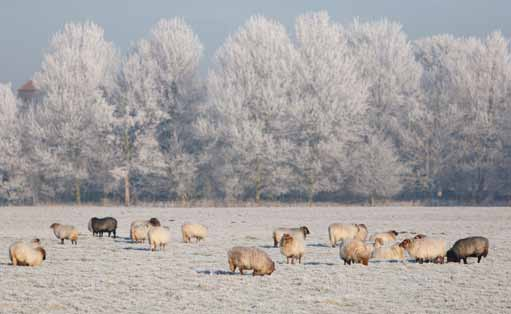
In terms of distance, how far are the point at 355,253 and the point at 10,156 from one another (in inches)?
1799

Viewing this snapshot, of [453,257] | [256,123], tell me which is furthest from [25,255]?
[256,123]

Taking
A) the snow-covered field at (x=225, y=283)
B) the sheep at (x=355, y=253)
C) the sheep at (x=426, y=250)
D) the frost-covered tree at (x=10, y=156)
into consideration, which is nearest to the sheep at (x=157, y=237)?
the snow-covered field at (x=225, y=283)

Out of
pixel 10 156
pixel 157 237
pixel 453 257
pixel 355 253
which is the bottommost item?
pixel 453 257

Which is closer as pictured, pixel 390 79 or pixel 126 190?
pixel 126 190

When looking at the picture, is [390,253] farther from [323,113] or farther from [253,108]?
[253,108]

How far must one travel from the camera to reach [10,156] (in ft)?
194

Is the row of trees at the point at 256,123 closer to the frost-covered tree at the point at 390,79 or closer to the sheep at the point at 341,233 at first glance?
the frost-covered tree at the point at 390,79

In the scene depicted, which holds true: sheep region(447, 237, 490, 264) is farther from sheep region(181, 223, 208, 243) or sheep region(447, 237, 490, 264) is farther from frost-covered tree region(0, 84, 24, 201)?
frost-covered tree region(0, 84, 24, 201)

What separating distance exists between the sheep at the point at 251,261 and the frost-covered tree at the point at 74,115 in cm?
4030

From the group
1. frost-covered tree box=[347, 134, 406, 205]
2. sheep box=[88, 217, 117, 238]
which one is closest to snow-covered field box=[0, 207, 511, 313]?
sheep box=[88, 217, 117, 238]

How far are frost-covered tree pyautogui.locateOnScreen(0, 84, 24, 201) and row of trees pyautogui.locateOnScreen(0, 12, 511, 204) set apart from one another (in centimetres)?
10

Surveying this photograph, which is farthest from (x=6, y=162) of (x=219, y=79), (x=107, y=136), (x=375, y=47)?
(x=375, y=47)

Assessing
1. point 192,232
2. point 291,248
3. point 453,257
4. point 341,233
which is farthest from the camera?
point 192,232

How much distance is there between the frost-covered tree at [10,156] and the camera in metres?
58.7
